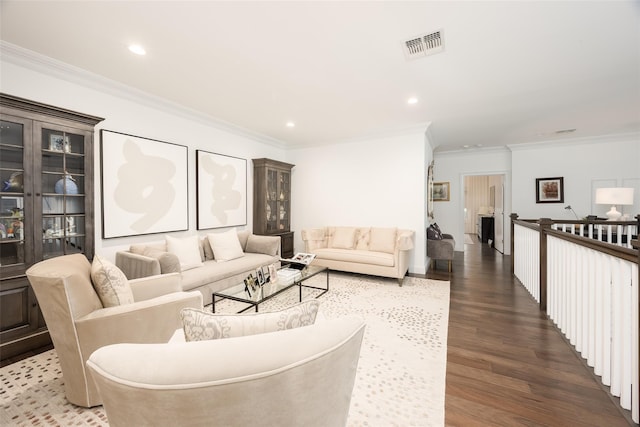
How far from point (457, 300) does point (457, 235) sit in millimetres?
3865

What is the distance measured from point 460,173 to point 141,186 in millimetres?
6836

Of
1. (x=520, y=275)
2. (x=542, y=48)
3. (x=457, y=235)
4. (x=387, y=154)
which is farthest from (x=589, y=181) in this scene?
(x=542, y=48)

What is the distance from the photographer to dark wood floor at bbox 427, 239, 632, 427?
5.21 feet

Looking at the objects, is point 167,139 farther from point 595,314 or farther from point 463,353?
point 595,314

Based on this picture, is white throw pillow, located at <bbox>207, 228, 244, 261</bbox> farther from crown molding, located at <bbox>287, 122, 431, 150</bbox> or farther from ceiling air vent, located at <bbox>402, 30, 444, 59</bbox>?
ceiling air vent, located at <bbox>402, 30, 444, 59</bbox>

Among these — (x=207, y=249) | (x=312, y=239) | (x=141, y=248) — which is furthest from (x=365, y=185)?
(x=141, y=248)

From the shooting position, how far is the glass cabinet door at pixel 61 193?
239 centimetres

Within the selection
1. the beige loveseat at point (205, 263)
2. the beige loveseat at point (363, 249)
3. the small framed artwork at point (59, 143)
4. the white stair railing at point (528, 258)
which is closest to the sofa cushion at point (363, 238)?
the beige loveseat at point (363, 249)

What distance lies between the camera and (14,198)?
7.37 feet

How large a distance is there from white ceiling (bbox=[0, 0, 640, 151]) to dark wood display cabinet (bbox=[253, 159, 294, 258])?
1327 mm

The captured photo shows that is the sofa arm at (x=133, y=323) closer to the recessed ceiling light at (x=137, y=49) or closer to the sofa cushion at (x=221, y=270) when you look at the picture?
the sofa cushion at (x=221, y=270)

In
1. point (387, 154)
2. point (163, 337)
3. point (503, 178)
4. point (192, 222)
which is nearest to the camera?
point (163, 337)

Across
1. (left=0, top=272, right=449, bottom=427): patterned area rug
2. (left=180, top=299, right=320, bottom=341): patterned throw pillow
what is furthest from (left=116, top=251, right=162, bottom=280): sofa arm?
(left=180, top=299, right=320, bottom=341): patterned throw pillow

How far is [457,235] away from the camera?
6.89 meters
